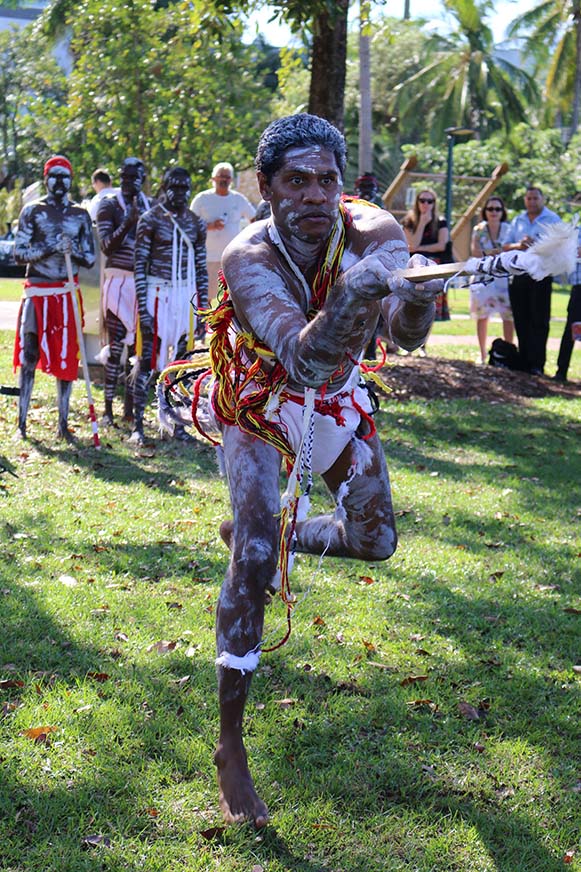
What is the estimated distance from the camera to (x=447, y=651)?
15.9 ft

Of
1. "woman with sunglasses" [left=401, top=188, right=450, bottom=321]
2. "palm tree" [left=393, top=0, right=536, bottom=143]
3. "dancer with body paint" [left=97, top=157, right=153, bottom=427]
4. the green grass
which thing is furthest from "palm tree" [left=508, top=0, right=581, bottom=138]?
"dancer with body paint" [left=97, top=157, right=153, bottom=427]

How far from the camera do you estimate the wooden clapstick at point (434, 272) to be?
2803 millimetres

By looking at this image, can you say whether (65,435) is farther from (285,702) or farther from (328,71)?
(285,702)

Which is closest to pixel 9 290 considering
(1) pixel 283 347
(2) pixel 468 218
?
(2) pixel 468 218

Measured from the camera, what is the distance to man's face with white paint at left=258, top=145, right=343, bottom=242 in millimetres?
3529

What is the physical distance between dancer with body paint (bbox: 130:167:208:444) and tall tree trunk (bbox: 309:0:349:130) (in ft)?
10.1

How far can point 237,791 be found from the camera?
3432mm

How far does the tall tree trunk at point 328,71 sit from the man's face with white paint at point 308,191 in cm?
803

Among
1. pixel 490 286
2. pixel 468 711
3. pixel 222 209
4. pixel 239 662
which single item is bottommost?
pixel 468 711

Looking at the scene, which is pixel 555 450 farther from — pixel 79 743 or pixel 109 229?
pixel 79 743

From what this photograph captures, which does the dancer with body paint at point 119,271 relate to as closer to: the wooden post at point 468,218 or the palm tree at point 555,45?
the wooden post at point 468,218

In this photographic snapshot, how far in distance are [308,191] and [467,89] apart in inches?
1887

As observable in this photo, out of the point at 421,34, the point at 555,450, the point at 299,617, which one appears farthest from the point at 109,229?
the point at 421,34

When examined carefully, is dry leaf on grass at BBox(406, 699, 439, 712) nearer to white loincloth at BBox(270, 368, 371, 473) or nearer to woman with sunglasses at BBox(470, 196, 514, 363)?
white loincloth at BBox(270, 368, 371, 473)
